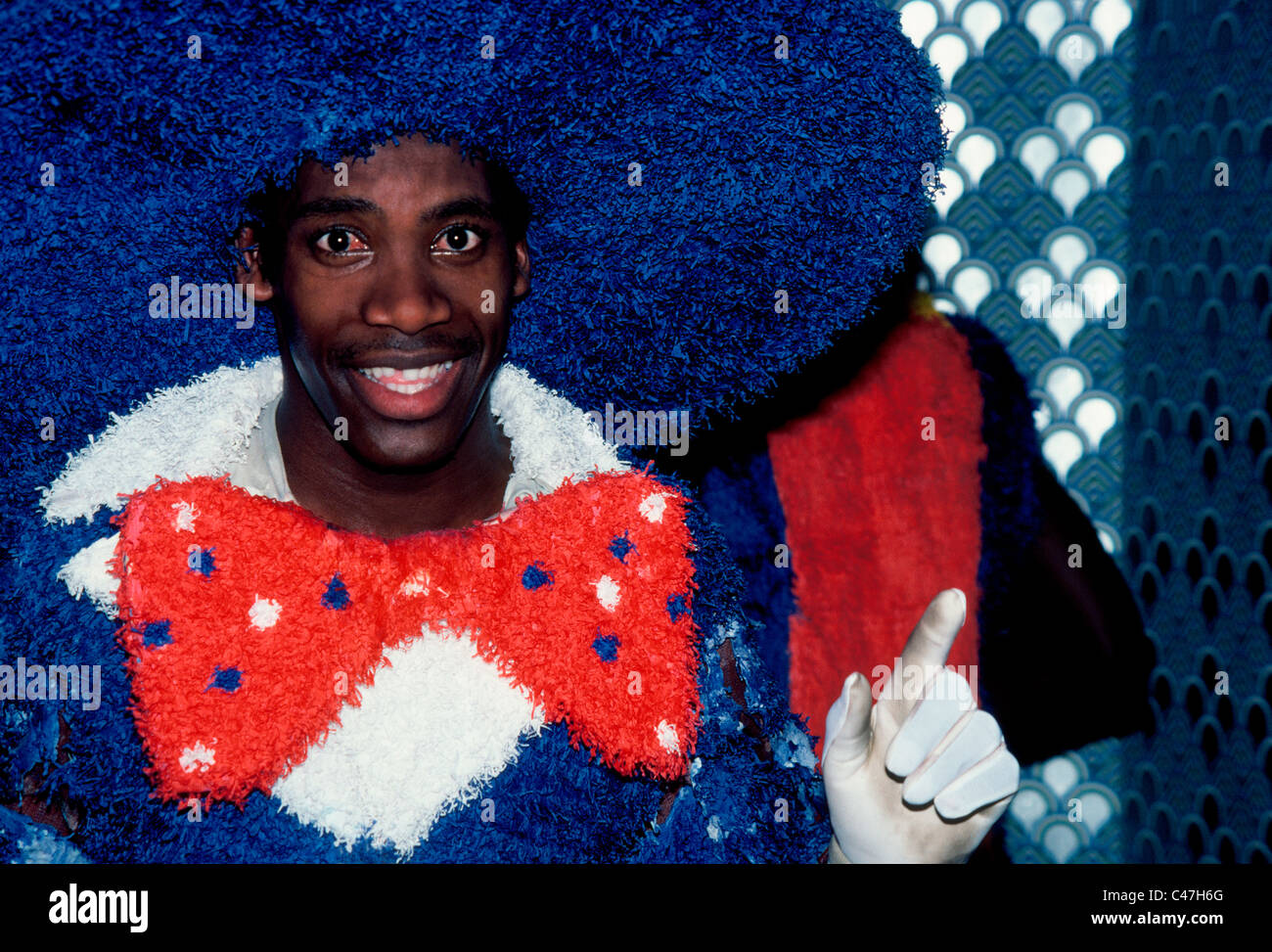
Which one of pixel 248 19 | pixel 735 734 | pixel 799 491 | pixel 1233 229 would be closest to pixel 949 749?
pixel 735 734

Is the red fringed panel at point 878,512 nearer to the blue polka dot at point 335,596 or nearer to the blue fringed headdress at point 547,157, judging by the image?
the blue fringed headdress at point 547,157

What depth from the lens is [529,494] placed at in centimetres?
129

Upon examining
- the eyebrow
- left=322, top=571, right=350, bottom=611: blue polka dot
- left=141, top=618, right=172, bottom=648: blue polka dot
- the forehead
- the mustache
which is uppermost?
the forehead

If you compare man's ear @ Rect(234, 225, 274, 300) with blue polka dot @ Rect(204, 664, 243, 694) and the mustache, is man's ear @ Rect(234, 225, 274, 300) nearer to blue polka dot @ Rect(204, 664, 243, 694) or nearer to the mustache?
the mustache

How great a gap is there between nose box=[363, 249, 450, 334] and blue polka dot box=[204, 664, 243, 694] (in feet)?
1.10

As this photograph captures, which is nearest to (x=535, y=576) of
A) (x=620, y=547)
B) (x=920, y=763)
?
(x=620, y=547)

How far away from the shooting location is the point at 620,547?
1.24 meters

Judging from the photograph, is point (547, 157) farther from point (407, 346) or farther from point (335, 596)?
point (335, 596)

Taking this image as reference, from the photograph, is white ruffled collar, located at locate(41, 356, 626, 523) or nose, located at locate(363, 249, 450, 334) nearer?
nose, located at locate(363, 249, 450, 334)

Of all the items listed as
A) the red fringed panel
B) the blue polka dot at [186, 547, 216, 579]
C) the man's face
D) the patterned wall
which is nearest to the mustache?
the man's face

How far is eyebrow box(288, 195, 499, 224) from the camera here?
110cm

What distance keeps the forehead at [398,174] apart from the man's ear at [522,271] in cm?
15

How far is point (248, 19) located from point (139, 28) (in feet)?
0.29

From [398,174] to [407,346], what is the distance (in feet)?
0.50
